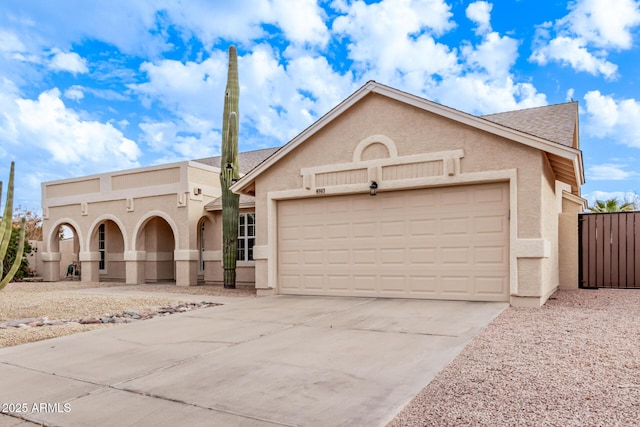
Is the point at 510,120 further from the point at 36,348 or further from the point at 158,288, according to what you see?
the point at 36,348

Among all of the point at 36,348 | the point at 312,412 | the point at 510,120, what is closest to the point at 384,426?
the point at 312,412

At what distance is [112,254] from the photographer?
2048cm

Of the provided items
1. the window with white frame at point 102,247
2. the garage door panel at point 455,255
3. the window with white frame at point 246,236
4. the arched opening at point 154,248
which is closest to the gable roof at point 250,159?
the window with white frame at point 246,236

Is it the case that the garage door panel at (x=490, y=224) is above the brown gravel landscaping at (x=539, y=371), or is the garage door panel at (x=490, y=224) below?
above

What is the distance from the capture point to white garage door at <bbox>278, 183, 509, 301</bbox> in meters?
10.1

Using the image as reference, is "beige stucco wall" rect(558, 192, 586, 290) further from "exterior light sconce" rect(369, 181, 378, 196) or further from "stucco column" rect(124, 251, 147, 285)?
"stucco column" rect(124, 251, 147, 285)

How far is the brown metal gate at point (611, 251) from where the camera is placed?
13086mm

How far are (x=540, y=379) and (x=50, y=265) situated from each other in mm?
21389

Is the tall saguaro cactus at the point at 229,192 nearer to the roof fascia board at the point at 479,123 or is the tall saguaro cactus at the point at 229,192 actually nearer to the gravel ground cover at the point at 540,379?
the roof fascia board at the point at 479,123

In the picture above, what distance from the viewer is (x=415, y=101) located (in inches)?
423

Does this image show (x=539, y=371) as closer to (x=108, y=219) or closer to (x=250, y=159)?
(x=108, y=219)

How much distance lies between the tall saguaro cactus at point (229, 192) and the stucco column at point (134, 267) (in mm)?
4702

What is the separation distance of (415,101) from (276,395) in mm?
8032

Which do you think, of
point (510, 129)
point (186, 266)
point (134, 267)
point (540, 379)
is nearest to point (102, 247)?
point (134, 267)
